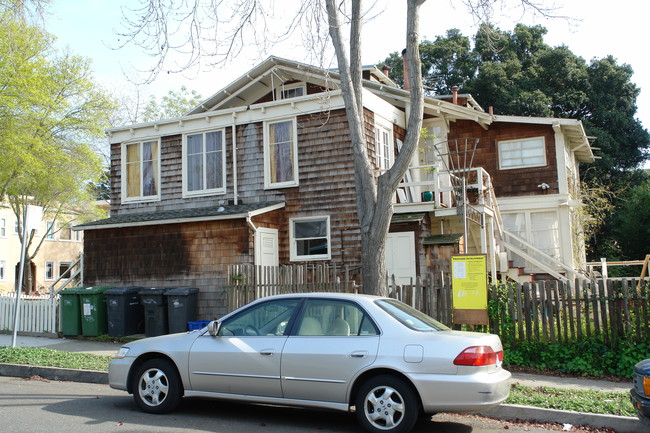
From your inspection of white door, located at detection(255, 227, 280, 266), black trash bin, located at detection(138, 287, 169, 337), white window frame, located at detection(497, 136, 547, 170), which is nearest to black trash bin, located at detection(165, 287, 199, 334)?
black trash bin, located at detection(138, 287, 169, 337)

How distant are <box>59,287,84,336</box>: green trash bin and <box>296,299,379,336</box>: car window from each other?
370 inches

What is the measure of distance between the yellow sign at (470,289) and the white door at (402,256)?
5.24 metres

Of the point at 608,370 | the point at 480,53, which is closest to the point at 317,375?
the point at 608,370

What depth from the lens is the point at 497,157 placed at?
778 inches

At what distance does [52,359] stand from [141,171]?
8.43 meters

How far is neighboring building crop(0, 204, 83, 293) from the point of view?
35281 mm

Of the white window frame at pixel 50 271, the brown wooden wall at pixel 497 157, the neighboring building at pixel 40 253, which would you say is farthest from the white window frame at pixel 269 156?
the white window frame at pixel 50 271

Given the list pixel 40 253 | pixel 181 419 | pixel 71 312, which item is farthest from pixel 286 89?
pixel 40 253

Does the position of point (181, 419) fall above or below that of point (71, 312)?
below

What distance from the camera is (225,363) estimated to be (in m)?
6.42

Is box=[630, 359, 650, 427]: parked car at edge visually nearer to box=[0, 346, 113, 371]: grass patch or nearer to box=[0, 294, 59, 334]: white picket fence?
box=[0, 346, 113, 371]: grass patch

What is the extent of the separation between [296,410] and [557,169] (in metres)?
14.8

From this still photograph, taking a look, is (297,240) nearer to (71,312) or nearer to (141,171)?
(141,171)

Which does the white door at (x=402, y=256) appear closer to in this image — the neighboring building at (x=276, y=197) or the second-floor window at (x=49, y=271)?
the neighboring building at (x=276, y=197)
